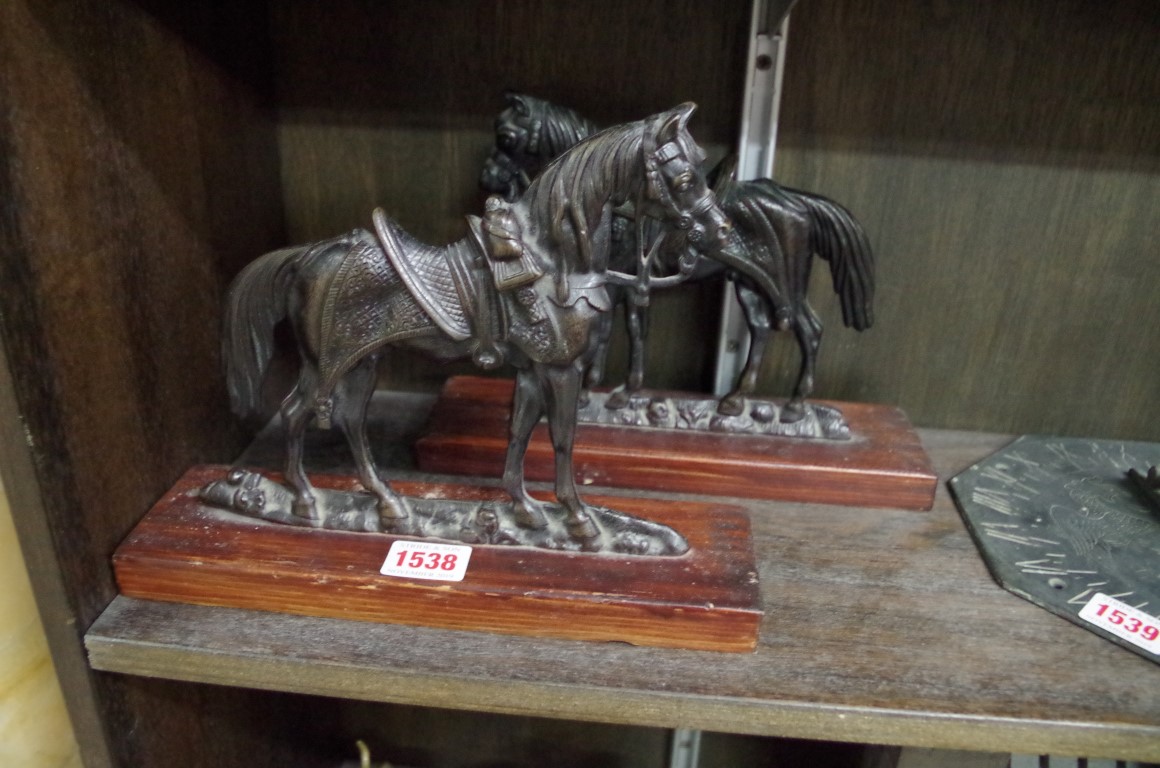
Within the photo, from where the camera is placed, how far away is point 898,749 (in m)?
0.72

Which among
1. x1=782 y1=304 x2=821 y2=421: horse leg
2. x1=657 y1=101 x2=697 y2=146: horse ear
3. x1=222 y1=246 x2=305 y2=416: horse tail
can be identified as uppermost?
x1=657 y1=101 x2=697 y2=146: horse ear

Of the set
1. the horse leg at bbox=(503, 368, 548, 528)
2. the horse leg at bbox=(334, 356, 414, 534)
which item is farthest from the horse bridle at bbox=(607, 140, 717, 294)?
the horse leg at bbox=(334, 356, 414, 534)

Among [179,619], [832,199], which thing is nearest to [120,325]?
[179,619]

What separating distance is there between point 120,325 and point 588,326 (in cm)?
37

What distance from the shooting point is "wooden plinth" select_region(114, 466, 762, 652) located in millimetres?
635

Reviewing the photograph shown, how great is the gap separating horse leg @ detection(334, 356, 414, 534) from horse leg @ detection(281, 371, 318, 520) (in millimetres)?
24

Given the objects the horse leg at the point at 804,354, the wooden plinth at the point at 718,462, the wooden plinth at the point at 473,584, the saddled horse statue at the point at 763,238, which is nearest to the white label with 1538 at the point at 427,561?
the wooden plinth at the point at 473,584

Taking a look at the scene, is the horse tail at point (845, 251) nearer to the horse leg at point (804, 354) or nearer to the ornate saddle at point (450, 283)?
the horse leg at point (804, 354)

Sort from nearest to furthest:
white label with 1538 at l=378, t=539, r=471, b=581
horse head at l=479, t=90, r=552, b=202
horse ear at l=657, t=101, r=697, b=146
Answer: horse ear at l=657, t=101, r=697, b=146 → white label with 1538 at l=378, t=539, r=471, b=581 → horse head at l=479, t=90, r=552, b=202

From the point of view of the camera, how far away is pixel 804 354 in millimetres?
871

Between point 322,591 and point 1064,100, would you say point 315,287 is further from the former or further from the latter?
point 1064,100

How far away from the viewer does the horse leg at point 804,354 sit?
0.86m

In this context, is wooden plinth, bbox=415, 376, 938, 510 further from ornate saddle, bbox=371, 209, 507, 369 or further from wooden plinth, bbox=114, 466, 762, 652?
ornate saddle, bbox=371, 209, 507, 369

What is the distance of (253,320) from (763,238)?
0.47 metres
